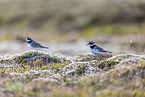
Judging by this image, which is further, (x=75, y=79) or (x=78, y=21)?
(x=78, y=21)

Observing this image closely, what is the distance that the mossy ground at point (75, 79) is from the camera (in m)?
9.96

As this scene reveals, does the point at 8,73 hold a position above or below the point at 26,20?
below

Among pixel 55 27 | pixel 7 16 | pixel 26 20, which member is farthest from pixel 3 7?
pixel 55 27

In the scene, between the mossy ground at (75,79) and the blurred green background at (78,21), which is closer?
the mossy ground at (75,79)

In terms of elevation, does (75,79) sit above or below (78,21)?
below

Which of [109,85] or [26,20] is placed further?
[26,20]

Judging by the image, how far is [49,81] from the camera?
11.3 m

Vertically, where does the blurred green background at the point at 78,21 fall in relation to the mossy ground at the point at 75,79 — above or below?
above

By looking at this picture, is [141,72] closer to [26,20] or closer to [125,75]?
[125,75]

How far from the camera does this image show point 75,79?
1174 centimetres

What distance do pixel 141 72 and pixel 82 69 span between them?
9.62 ft

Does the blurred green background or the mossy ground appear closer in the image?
the mossy ground

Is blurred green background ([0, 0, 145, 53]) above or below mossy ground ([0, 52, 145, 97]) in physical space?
above

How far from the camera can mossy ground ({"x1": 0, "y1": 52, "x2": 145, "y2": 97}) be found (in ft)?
32.7
